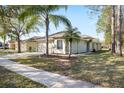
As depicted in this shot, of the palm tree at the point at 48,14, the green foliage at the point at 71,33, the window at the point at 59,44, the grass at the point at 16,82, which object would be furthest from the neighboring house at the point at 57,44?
the grass at the point at 16,82

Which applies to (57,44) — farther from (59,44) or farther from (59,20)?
(59,20)

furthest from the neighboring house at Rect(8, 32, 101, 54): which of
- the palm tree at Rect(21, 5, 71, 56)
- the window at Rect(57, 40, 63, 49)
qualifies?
the palm tree at Rect(21, 5, 71, 56)

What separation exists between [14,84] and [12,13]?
6.25 metres

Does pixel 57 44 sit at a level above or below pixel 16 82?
above

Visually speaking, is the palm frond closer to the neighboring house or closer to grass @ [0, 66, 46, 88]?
the neighboring house

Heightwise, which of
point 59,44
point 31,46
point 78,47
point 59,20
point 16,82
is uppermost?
point 59,20

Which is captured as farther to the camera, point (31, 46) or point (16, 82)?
point (31, 46)

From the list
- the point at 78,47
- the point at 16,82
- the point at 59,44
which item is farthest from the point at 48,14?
the point at 16,82

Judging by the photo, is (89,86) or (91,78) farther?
(91,78)

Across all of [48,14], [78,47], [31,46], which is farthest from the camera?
[31,46]

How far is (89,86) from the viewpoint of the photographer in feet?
24.1
